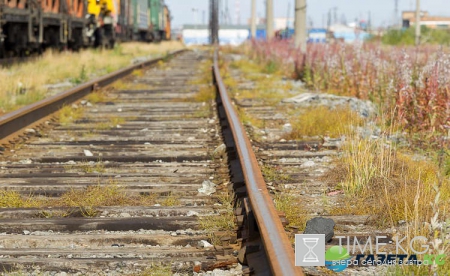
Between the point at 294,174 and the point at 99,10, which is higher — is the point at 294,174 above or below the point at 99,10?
below

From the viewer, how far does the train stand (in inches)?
646

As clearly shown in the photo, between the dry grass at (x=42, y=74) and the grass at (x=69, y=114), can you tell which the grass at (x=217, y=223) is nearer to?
the grass at (x=69, y=114)

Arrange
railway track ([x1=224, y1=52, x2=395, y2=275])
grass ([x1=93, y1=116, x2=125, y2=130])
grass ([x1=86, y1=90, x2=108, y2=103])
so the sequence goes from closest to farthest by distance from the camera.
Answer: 1. railway track ([x1=224, y1=52, x2=395, y2=275])
2. grass ([x1=93, y1=116, x2=125, y2=130])
3. grass ([x1=86, y1=90, x2=108, y2=103])

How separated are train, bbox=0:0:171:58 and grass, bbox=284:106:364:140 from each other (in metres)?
8.30

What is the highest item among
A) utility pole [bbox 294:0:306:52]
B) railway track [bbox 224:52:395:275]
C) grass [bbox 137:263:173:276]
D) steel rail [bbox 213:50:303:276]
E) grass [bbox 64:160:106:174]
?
utility pole [bbox 294:0:306:52]

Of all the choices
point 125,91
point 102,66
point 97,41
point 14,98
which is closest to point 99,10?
point 97,41

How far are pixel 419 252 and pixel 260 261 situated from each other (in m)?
0.70

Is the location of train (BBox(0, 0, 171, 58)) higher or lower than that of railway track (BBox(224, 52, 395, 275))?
higher

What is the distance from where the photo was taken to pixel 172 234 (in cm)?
391

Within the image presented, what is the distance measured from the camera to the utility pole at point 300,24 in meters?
17.0

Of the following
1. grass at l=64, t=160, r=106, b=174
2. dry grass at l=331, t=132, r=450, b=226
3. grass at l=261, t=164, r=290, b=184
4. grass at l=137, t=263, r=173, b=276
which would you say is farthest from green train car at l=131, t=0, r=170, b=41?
Answer: grass at l=137, t=263, r=173, b=276

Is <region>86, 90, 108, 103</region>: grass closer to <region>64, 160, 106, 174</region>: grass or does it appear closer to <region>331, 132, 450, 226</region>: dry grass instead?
<region>64, 160, 106, 174</region>: grass

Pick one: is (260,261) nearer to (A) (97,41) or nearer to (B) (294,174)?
(B) (294,174)

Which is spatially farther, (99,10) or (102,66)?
(99,10)
